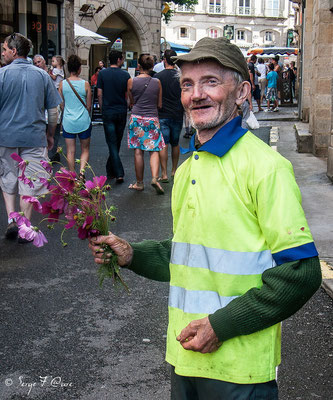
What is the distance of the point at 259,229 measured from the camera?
6.45 feet

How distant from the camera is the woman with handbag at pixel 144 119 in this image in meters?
9.45

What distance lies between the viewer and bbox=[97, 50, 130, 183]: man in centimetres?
979

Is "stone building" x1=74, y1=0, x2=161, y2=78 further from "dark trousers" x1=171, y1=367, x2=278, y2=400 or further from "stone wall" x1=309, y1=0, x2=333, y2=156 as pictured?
"dark trousers" x1=171, y1=367, x2=278, y2=400

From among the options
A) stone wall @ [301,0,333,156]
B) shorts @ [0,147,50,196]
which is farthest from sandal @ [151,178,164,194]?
stone wall @ [301,0,333,156]

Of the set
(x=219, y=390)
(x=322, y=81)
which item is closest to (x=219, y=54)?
(x=219, y=390)

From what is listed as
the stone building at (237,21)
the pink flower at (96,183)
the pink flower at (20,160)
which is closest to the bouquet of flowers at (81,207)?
the pink flower at (96,183)

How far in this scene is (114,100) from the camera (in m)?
9.89

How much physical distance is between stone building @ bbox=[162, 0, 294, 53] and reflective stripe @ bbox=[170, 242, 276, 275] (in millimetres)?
75940

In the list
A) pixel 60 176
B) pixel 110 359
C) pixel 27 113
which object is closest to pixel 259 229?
pixel 60 176

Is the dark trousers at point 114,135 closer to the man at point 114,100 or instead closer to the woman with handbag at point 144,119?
the man at point 114,100

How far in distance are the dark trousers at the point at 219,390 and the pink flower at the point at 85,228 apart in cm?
54

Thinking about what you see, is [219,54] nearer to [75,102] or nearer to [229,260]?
[229,260]

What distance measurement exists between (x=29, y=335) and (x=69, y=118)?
5.61 metres

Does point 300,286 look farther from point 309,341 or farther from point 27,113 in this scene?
point 27,113
